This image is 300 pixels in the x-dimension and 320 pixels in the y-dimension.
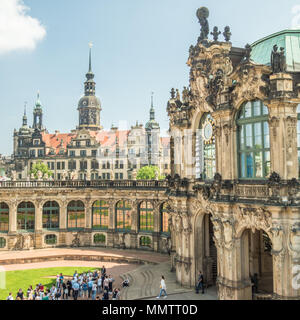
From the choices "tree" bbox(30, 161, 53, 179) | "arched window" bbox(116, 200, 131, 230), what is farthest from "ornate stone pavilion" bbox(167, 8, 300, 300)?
"tree" bbox(30, 161, 53, 179)

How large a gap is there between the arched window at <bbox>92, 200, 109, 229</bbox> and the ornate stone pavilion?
721 inches

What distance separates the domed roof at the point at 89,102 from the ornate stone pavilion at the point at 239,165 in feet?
331

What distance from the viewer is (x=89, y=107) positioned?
12594cm

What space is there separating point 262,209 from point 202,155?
847 centimetres

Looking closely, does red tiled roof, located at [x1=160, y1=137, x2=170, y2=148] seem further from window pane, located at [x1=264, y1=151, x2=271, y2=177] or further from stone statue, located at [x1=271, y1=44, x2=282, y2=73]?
stone statue, located at [x1=271, y1=44, x2=282, y2=73]

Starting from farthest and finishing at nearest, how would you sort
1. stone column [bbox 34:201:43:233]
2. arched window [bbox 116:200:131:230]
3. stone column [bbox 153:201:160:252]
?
arched window [bbox 116:200:131:230]
stone column [bbox 34:201:43:233]
stone column [bbox 153:201:160:252]

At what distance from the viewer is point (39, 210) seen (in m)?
44.5

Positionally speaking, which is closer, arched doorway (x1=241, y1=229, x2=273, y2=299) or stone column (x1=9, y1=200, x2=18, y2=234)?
arched doorway (x1=241, y1=229, x2=273, y2=299)

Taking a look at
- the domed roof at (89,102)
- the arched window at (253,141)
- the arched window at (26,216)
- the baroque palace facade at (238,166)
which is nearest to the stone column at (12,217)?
the arched window at (26,216)

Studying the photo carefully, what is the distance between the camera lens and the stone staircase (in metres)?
26.5

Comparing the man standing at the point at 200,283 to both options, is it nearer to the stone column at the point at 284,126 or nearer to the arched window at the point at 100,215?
the stone column at the point at 284,126

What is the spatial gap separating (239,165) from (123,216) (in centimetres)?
2605

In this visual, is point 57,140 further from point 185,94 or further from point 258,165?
point 258,165

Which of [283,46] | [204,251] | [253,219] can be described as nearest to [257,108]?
[283,46]
